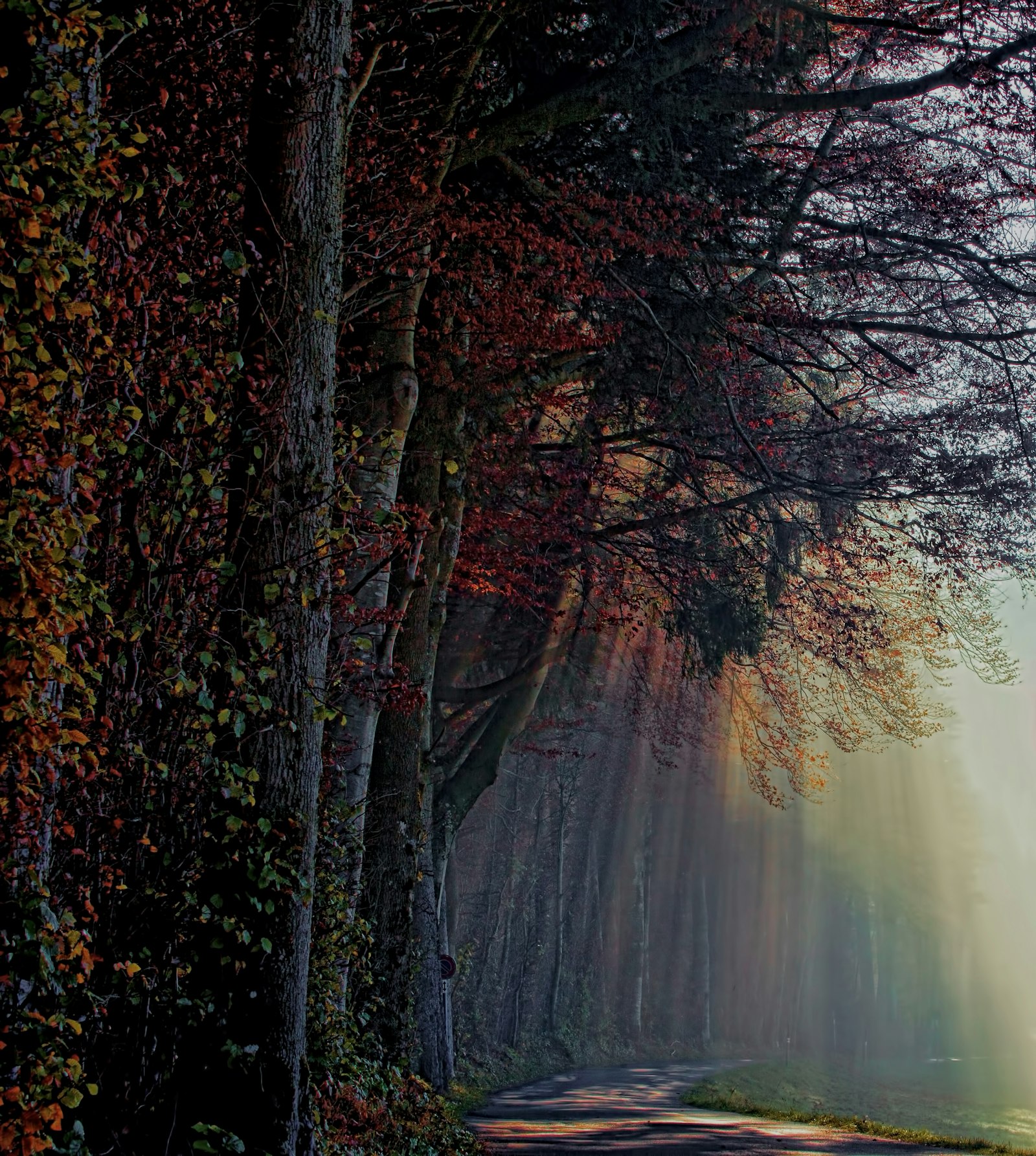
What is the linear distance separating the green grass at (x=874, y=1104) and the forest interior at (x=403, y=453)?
215 inches

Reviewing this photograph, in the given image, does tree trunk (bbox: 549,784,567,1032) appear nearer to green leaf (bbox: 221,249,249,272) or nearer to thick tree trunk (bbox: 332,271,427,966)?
thick tree trunk (bbox: 332,271,427,966)

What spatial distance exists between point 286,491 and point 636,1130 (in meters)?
9.97

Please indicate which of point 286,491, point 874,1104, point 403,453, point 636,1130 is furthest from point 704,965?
point 286,491

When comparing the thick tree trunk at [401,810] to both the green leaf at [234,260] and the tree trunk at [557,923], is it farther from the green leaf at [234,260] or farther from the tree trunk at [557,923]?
the tree trunk at [557,923]

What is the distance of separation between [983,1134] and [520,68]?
822 inches

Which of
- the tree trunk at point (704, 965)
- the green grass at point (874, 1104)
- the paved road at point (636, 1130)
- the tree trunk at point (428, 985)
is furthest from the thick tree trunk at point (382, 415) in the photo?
the tree trunk at point (704, 965)

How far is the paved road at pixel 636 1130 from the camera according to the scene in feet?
33.4

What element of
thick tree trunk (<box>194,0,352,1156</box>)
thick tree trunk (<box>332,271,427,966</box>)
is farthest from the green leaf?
thick tree trunk (<box>332,271,427,966</box>)

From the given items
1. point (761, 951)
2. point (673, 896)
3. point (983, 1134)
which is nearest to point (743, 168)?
point (983, 1134)

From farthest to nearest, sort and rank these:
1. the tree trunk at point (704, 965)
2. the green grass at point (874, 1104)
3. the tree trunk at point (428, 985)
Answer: the tree trunk at point (704, 965)
the green grass at point (874, 1104)
the tree trunk at point (428, 985)

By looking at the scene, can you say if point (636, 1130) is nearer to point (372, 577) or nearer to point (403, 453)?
point (372, 577)

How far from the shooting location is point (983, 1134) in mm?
21375

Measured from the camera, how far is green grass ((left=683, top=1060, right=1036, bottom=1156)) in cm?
1427

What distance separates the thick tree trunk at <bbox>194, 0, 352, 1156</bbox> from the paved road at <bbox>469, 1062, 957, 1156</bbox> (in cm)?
590
